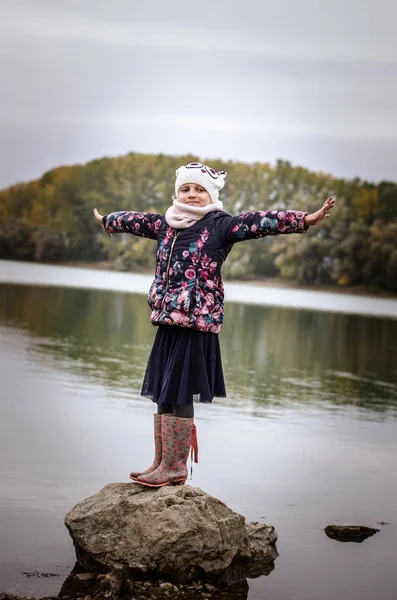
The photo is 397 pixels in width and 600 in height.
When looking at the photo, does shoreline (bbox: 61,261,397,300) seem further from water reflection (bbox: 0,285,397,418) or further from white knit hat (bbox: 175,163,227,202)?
white knit hat (bbox: 175,163,227,202)

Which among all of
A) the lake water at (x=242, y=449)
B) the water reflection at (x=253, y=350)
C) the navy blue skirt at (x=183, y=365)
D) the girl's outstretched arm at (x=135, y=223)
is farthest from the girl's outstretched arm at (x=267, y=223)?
the water reflection at (x=253, y=350)

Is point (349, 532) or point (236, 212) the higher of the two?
point (236, 212)

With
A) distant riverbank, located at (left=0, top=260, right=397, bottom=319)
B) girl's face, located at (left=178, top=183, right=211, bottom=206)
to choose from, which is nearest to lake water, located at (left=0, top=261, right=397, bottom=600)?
girl's face, located at (left=178, top=183, right=211, bottom=206)

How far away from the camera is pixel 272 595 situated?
4.86 m

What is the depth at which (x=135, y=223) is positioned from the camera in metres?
5.75

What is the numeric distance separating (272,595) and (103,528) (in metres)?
0.83

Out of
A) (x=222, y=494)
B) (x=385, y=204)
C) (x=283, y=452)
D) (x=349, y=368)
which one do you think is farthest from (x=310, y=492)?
(x=385, y=204)

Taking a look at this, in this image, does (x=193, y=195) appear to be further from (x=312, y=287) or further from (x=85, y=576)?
(x=312, y=287)

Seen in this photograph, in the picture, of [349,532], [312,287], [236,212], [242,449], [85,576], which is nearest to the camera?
[85,576]

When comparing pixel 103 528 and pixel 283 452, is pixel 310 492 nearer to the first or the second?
pixel 283 452

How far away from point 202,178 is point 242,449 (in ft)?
9.34

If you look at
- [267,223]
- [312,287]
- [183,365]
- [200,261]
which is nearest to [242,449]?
[183,365]

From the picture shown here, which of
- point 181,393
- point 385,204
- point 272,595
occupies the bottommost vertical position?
point 272,595

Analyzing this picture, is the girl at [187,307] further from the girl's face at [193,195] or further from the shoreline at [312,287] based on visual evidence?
the shoreline at [312,287]
